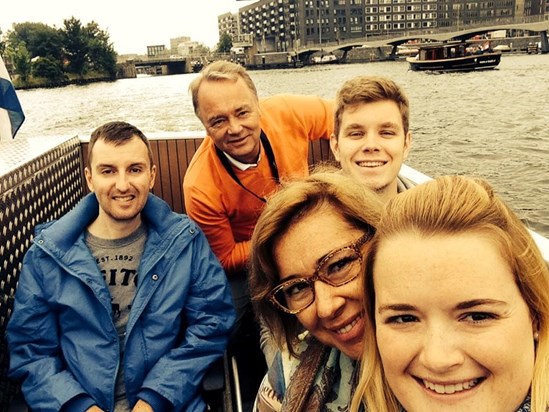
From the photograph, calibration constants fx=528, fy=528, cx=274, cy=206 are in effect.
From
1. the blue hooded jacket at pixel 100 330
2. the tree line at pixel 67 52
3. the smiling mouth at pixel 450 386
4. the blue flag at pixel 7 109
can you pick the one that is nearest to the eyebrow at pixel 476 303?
the smiling mouth at pixel 450 386

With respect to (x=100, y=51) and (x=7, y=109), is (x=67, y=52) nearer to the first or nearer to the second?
(x=100, y=51)

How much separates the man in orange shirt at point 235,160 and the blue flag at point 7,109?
1.32 meters

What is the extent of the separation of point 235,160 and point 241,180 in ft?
0.35

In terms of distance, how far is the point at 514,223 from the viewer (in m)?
0.94

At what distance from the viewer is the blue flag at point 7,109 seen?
10.7 feet

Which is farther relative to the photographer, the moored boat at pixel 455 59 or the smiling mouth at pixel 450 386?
the moored boat at pixel 455 59

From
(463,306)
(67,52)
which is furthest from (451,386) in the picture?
(67,52)

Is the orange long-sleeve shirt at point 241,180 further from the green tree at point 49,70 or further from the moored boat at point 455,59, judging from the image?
the green tree at point 49,70

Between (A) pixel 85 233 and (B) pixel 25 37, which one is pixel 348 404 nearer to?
(A) pixel 85 233

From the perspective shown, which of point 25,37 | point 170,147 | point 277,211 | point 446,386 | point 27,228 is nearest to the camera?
point 446,386

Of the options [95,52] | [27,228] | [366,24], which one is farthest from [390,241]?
[366,24]

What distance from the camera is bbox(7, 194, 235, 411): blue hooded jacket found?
2.05 m

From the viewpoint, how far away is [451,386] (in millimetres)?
876

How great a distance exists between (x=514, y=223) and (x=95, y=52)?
66993 mm
